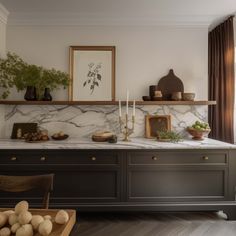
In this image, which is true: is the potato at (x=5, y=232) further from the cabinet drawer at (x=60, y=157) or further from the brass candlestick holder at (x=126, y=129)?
the brass candlestick holder at (x=126, y=129)

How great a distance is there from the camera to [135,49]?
367 centimetres

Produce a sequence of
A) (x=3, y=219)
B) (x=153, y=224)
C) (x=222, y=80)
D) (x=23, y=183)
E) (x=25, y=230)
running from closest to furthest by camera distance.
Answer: (x=25, y=230), (x=3, y=219), (x=23, y=183), (x=153, y=224), (x=222, y=80)

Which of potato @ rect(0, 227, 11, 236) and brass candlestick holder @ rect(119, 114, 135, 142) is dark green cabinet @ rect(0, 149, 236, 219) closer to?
brass candlestick holder @ rect(119, 114, 135, 142)

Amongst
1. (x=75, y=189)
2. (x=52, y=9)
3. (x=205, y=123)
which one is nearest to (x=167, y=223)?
(x=75, y=189)

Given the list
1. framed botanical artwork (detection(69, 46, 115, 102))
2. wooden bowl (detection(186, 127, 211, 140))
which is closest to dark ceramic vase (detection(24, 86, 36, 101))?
framed botanical artwork (detection(69, 46, 115, 102))

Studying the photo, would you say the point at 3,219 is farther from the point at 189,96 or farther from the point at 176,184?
the point at 189,96

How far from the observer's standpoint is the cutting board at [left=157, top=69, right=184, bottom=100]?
3660 millimetres

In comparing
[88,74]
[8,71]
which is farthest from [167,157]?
[8,71]

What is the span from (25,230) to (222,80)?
3674 mm

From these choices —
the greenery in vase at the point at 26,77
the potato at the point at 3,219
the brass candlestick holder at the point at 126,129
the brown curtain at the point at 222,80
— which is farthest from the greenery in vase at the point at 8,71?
the brown curtain at the point at 222,80

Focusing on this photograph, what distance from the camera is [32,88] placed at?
3.46 m

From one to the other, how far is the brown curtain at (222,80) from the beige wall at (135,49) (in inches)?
16.2

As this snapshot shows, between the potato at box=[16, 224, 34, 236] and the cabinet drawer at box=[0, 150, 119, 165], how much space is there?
1.83m

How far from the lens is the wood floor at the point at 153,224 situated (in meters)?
2.70
